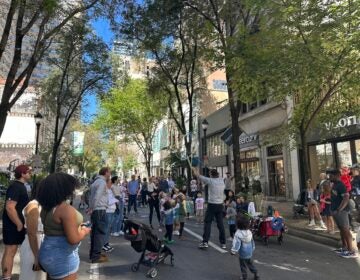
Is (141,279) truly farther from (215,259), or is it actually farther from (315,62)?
(315,62)

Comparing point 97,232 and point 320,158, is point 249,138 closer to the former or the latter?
point 320,158

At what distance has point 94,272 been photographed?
266 inches

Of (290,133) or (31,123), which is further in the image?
(31,123)

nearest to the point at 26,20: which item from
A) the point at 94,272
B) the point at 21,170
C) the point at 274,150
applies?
the point at 21,170

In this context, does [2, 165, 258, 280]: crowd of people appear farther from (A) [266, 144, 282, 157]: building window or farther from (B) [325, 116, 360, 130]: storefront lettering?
(A) [266, 144, 282, 157]: building window

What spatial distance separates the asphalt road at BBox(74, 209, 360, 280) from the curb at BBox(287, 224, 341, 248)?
389 mm

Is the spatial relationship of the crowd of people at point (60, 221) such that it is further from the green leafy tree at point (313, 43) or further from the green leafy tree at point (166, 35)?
the green leafy tree at point (166, 35)

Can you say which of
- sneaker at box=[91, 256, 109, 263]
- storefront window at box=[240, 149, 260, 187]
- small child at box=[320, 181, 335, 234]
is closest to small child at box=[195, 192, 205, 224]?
small child at box=[320, 181, 335, 234]

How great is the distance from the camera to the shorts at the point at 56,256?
3.27 m

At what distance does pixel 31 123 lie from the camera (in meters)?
62.9

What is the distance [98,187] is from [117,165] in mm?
74195

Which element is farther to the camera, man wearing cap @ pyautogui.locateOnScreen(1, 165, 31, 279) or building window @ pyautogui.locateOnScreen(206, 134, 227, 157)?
building window @ pyautogui.locateOnScreen(206, 134, 227, 157)

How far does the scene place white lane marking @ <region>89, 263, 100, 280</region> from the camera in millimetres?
6441

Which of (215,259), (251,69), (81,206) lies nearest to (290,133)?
(251,69)
